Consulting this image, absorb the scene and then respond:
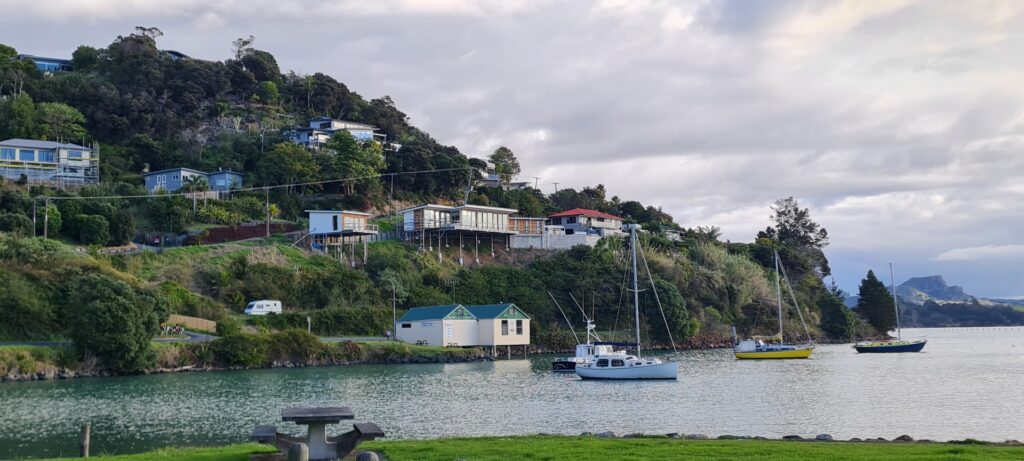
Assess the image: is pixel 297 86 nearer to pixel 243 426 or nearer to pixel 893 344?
pixel 893 344

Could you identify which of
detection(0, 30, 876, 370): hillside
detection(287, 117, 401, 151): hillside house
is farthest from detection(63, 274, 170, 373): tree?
detection(287, 117, 401, 151): hillside house

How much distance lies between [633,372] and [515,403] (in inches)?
623

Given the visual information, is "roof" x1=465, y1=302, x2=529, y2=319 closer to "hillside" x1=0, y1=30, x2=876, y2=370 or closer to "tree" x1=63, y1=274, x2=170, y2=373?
"hillside" x1=0, y1=30, x2=876, y2=370

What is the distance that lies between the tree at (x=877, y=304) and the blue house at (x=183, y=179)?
81.3 m

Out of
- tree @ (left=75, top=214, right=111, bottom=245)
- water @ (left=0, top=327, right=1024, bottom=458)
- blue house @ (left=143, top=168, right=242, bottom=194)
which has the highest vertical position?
blue house @ (left=143, top=168, right=242, bottom=194)

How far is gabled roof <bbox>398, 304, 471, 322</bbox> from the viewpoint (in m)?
70.8

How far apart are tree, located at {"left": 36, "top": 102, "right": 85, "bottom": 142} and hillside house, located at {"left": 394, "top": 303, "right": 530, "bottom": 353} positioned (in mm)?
48932

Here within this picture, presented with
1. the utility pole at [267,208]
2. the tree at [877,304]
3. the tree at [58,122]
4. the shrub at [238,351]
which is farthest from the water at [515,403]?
the tree at [877,304]

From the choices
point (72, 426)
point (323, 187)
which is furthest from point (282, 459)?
point (323, 187)

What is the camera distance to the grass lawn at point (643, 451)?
15.1m

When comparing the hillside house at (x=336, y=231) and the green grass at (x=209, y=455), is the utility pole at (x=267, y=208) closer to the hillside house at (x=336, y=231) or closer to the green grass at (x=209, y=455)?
the hillside house at (x=336, y=231)

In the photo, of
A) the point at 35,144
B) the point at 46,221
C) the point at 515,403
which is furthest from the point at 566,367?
the point at 35,144

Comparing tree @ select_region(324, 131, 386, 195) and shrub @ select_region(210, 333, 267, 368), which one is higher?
tree @ select_region(324, 131, 386, 195)

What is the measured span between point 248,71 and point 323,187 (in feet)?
119
